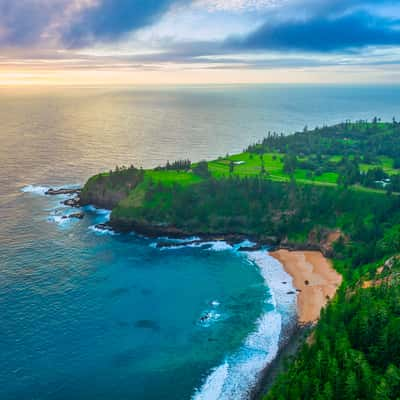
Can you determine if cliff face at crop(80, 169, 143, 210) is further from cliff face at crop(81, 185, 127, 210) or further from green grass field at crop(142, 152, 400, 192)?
green grass field at crop(142, 152, 400, 192)

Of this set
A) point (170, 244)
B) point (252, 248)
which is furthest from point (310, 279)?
point (170, 244)

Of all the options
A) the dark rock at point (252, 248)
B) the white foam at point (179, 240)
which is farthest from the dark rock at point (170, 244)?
the dark rock at point (252, 248)

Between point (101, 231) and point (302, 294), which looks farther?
point (101, 231)

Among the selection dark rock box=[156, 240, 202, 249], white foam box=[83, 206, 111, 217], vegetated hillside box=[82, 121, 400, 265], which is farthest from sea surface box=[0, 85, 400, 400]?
vegetated hillside box=[82, 121, 400, 265]

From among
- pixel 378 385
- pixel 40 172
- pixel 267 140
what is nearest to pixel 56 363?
pixel 378 385

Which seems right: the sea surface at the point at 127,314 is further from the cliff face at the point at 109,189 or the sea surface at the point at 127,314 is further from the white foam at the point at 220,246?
the cliff face at the point at 109,189

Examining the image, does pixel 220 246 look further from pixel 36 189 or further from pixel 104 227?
pixel 36 189

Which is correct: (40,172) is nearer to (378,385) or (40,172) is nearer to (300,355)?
(300,355)
